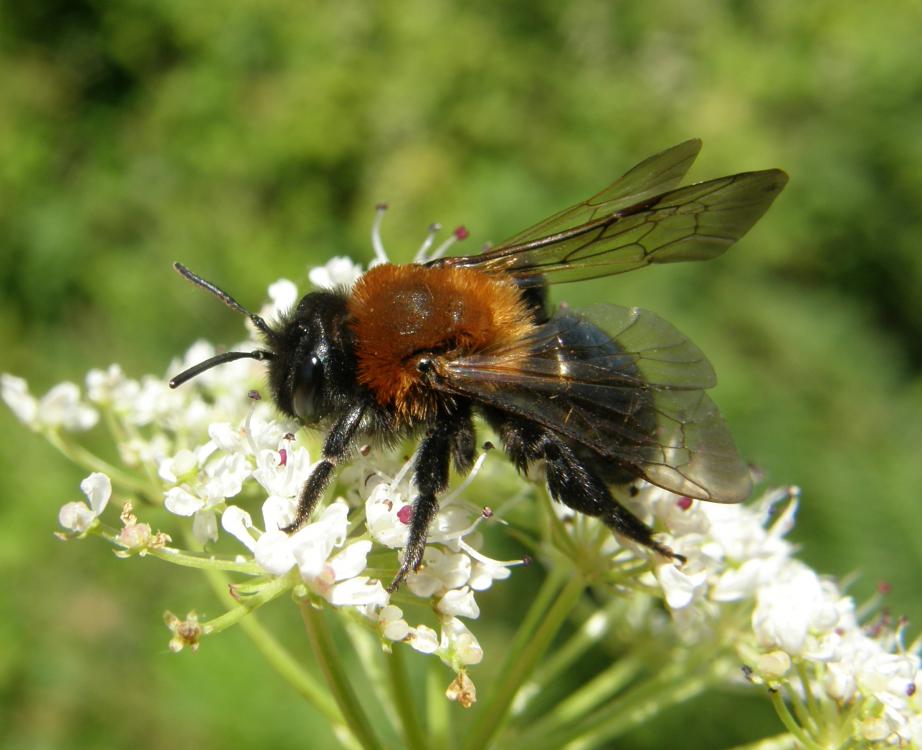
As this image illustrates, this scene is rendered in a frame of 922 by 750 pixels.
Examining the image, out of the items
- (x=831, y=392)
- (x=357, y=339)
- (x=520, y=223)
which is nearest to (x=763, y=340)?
(x=831, y=392)

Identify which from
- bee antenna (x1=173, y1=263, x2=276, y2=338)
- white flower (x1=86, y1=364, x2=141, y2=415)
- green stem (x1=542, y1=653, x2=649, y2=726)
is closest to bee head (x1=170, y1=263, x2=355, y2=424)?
bee antenna (x1=173, y1=263, x2=276, y2=338)

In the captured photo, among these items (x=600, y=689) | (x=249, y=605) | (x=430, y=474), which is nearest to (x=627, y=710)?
(x=600, y=689)

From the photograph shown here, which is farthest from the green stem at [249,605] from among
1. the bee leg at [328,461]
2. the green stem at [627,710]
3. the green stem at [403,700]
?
the green stem at [627,710]

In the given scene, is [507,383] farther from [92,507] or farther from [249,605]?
[92,507]

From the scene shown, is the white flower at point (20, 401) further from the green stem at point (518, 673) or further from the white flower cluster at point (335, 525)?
the green stem at point (518, 673)

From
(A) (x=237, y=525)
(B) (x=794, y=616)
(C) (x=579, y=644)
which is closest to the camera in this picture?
(A) (x=237, y=525)

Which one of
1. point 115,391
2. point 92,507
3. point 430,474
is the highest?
point 115,391

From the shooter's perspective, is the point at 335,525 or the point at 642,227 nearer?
the point at 335,525
